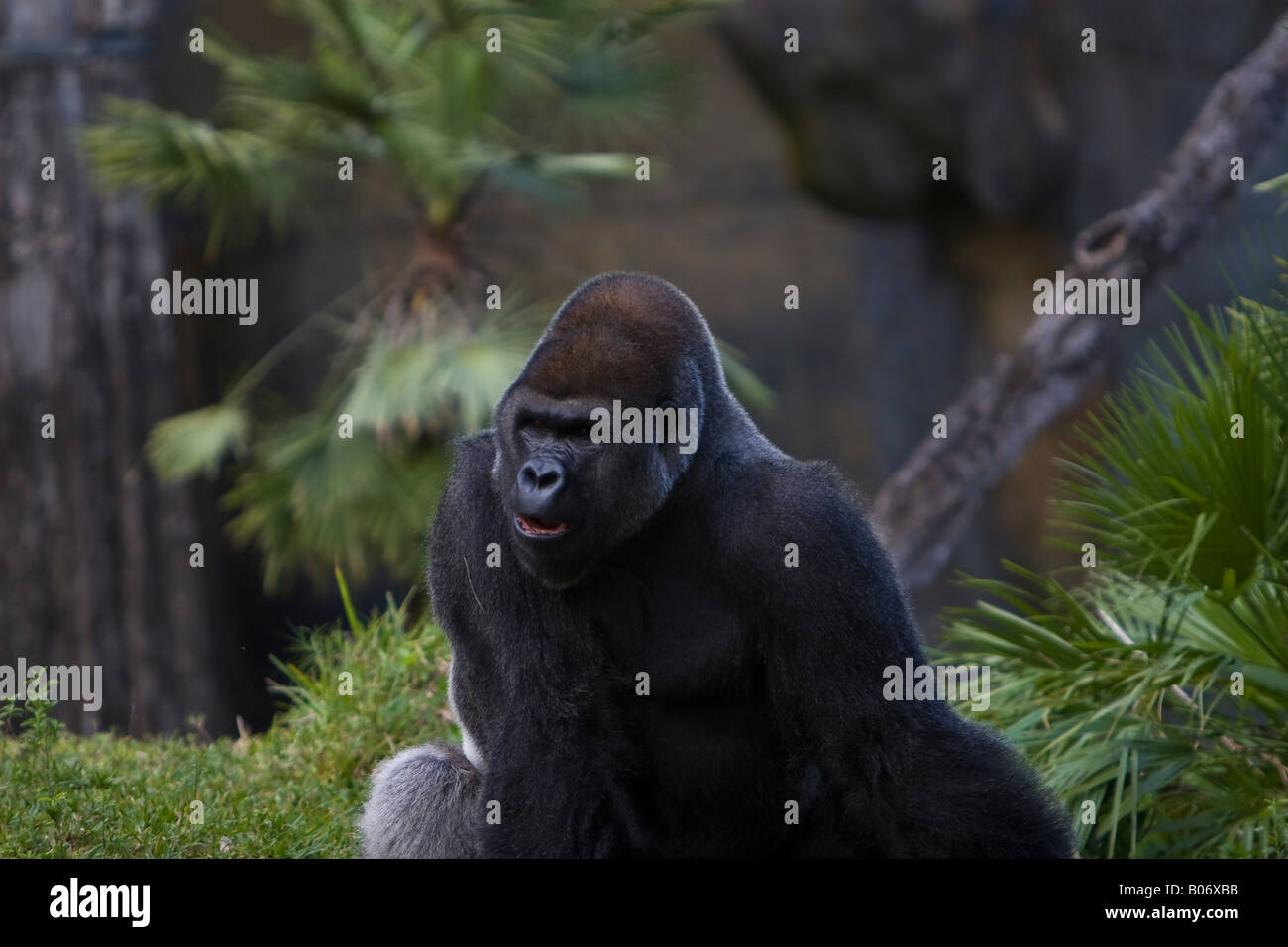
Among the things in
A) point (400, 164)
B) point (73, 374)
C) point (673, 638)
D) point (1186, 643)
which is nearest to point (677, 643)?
point (673, 638)

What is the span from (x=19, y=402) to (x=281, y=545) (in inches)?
96.5

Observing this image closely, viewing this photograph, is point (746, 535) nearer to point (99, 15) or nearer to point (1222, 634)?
point (1222, 634)

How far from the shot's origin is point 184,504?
10.1 meters

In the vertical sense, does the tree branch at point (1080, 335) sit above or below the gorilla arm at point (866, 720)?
above

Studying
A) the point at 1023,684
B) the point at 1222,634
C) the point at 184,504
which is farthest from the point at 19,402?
the point at 1222,634

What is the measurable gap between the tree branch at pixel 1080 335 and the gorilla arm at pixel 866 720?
469cm

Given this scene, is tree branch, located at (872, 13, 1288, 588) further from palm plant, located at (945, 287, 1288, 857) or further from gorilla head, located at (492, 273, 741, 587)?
gorilla head, located at (492, 273, 741, 587)

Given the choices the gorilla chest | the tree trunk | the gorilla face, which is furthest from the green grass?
the tree trunk

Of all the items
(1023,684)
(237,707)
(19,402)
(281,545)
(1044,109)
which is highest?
(1044,109)

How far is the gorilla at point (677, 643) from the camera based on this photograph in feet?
11.2

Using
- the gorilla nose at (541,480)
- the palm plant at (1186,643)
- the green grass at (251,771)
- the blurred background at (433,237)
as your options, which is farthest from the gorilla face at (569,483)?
the blurred background at (433,237)

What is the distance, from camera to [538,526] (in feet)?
11.0

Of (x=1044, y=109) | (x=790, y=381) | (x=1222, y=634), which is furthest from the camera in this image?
(x=790, y=381)

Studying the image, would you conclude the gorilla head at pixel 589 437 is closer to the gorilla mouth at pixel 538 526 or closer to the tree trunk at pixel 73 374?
the gorilla mouth at pixel 538 526
